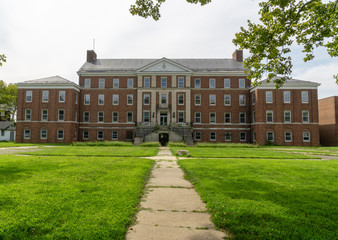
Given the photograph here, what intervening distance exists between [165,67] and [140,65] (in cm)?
674

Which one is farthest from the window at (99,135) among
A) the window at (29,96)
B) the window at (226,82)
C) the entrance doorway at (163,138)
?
the window at (226,82)

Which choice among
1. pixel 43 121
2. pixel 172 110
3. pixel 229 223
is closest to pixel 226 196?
pixel 229 223

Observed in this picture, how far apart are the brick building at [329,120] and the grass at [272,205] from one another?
120 ft

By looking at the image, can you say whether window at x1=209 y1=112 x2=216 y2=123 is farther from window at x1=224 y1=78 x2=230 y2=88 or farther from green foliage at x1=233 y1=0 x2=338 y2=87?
green foliage at x1=233 y1=0 x2=338 y2=87

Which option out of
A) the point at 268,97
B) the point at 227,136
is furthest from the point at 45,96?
the point at 268,97

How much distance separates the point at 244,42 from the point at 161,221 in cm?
739

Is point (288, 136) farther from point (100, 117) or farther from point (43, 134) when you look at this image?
point (43, 134)

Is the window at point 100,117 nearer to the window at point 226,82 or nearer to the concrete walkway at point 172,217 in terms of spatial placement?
the window at point 226,82

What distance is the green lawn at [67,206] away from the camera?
3.56 meters

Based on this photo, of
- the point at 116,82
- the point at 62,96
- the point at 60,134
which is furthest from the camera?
the point at 116,82

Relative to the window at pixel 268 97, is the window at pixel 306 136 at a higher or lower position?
lower

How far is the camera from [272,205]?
4961mm

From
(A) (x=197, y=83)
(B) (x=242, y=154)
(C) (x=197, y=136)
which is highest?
(A) (x=197, y=83)

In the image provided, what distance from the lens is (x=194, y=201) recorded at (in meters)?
5.44
